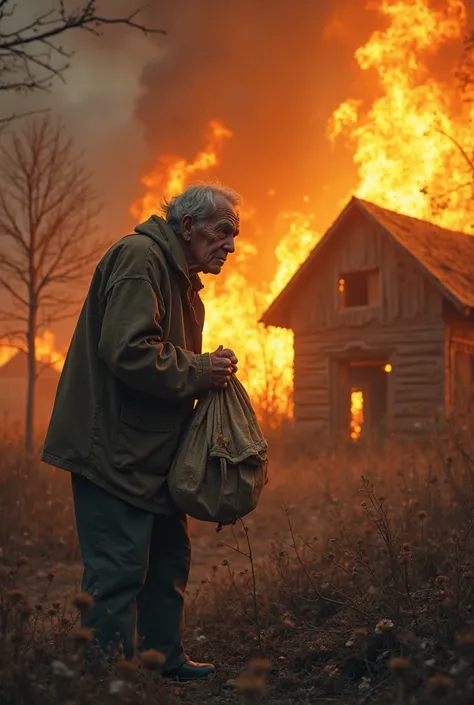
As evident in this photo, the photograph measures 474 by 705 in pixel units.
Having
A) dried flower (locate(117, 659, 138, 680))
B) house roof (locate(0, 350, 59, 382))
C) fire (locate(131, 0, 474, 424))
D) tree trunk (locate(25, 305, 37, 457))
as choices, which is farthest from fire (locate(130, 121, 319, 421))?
house roof (locate(0, 350, 59, 382))

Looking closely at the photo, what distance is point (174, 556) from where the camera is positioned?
3.77 m

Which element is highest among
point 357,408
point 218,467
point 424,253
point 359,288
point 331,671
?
point 424,253

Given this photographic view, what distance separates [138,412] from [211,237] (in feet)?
3.01

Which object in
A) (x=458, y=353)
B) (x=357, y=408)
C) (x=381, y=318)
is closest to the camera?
(x=381, y=318)

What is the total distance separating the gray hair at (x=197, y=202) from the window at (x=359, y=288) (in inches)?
564

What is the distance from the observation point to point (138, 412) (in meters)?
3.47

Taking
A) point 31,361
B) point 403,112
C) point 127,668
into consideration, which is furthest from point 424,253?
point 127,668

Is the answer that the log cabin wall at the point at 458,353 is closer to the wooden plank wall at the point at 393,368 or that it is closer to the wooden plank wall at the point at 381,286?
the wooden plank wall at the point at 393,368

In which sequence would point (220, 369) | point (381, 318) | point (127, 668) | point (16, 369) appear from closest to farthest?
point (127, 668), point (220, 369), point (381, 318), point (16, 369)

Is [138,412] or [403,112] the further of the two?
[403,112]

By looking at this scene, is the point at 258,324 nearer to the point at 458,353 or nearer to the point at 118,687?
the point at 458,353

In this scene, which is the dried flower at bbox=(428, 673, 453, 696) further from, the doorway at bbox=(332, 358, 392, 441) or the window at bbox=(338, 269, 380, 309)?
the doorway at bbox=(332, 358, 392, 441)

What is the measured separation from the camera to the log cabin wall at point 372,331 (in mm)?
16469

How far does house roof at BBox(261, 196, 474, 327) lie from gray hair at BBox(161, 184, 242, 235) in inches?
481
